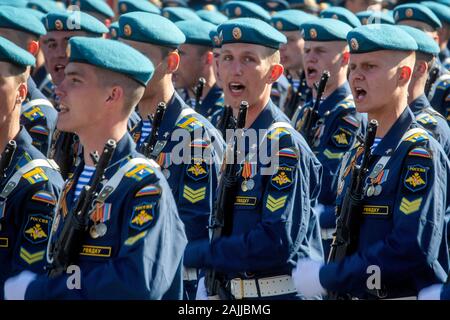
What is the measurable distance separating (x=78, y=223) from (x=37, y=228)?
709mm

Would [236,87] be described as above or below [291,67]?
above

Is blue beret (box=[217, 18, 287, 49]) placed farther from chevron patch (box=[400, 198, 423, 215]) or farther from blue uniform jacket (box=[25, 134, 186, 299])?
blue uniform jacket (box=[25, 134, 186, 299])

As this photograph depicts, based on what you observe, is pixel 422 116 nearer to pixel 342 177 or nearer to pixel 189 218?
pixel 342 177

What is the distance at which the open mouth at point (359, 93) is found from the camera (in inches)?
270

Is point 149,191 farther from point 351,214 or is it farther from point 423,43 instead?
point 423,43

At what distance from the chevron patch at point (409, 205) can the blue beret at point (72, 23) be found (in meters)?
4.97

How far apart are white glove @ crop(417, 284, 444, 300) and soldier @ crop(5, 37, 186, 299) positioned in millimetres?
1479

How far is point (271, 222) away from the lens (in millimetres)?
6641

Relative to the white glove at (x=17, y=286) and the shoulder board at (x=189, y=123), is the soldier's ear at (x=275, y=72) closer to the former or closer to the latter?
the shoulder board at (x=189, y=123)

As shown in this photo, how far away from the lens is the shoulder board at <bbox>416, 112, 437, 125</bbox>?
331 inches

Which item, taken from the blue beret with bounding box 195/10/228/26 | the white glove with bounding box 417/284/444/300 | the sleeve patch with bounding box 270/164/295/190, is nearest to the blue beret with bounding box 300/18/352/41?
the blue beret with bounding box 195/10/228/26

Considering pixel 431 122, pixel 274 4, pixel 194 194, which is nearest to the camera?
pixel 194 194

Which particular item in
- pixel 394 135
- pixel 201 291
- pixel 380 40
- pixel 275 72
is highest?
pixel 380 40

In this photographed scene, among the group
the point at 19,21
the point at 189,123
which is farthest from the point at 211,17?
the point at 189,123
